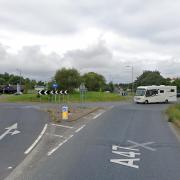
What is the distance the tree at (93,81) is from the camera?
129500mm

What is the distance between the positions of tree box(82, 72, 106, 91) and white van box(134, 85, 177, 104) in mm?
65727

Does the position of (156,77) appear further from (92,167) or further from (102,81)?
(92,167)

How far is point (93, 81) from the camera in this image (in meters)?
132

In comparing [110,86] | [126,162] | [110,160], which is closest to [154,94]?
[110,160]

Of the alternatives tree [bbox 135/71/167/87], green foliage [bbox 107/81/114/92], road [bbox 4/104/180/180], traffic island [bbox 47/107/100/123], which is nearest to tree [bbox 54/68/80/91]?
traffic island [bbox 47/107/100/123]

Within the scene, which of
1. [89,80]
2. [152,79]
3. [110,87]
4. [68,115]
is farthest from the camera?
[110,87]

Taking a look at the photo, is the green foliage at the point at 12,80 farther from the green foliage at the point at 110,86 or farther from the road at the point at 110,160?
the road at the point at 110,160

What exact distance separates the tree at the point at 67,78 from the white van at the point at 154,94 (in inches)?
711

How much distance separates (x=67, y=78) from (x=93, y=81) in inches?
2323

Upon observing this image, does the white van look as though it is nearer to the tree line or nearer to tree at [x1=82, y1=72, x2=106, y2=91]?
the tree line

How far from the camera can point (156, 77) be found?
5408 inches

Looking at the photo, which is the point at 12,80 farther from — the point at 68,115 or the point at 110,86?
the point at 68,115

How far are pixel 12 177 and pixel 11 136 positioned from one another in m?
7.74

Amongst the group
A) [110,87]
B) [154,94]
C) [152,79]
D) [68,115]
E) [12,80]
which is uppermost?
[152,79]
